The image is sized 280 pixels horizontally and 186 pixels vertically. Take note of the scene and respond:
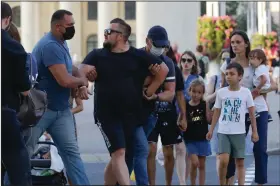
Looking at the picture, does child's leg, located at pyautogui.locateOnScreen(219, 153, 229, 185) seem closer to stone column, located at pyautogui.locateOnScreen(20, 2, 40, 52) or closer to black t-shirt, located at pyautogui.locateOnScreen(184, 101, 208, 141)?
black t-shirt, located at pyautogui.locateOnScreen(184, 101, 208, 141)

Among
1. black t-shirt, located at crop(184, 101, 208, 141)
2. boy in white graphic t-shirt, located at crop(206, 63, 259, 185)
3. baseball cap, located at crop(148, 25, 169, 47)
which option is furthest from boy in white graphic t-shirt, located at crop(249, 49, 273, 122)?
baseball cap, located at crop(148, 25, 169, 47)

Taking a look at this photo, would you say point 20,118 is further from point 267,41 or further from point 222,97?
point 267,41

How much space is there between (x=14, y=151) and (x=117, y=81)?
56.3 inches

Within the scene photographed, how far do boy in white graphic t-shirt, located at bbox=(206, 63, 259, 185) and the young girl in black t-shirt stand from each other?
30.5 inches

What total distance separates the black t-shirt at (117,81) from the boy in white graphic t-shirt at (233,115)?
156cm

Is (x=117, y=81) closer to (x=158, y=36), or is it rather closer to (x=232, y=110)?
(x=158, y=36)

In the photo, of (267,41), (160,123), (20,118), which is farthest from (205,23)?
(20,118)

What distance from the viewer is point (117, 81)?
906 centimetres

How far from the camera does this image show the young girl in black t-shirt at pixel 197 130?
Answer: 448 inches

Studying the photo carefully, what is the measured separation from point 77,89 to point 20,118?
1093 millimetres

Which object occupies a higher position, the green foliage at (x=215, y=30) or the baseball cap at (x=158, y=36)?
the baseball cap at (x=158, y=36)

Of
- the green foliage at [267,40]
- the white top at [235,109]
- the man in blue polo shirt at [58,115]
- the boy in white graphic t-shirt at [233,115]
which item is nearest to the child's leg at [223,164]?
the boy in white graphic t-shirt at [233,115]

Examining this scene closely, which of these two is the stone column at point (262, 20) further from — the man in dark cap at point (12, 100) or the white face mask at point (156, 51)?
the man in dark cap at point (12, 100)

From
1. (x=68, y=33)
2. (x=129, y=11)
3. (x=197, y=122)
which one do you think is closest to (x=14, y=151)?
(x=68, y=33)
